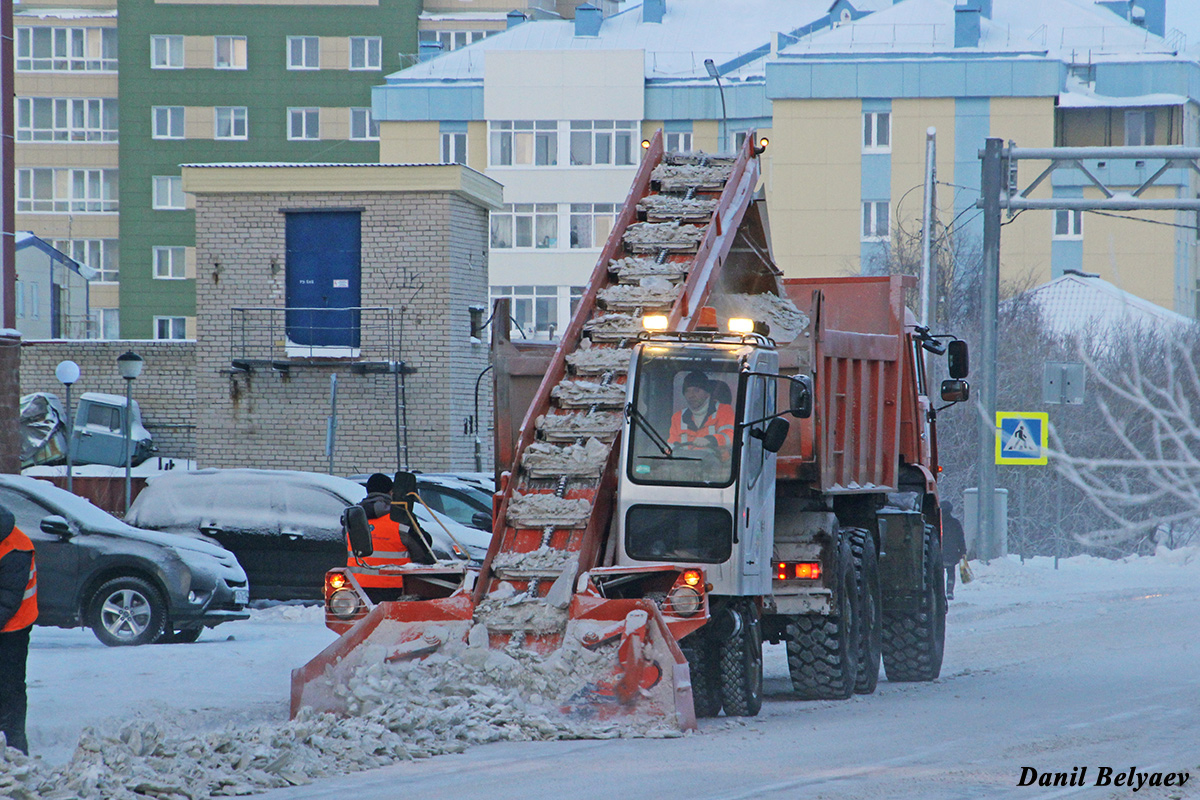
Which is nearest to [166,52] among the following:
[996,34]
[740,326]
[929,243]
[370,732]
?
[996,34]

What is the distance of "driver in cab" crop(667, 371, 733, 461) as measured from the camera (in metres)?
11.2

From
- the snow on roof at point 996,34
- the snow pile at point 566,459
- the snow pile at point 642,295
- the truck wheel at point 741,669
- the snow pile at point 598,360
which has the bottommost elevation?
the truck wheel at point 741,669

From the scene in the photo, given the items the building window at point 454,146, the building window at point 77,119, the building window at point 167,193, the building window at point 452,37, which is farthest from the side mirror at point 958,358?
the building window at point 77,119

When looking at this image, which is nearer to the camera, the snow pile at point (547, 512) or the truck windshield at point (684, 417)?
the snow pile at point (547, 512)

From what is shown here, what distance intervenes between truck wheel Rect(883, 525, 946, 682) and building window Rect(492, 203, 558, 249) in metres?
47.3

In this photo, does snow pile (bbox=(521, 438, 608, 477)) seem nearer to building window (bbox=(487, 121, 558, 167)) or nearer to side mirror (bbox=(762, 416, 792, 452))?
side mirror (bbox=(762, 416, 792, 452))

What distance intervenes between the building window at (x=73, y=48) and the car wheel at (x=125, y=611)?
62.5m

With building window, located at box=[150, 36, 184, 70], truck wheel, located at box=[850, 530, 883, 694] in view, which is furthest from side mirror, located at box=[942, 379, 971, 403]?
building window, located at box=[150, 36, 184, 70]

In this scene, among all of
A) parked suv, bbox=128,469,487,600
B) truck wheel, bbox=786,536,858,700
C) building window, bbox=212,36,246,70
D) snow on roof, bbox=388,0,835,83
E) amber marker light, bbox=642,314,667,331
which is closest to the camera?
amber marker light, bbox=642,314,667,331

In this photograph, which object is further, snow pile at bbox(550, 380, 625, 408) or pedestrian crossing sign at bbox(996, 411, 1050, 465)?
pedestrian crossing sign at bbox(996, 411, 1050, 465)

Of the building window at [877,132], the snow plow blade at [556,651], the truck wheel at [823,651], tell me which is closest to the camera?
the snow plow blade at [556,651]

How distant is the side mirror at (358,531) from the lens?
38.1 feet

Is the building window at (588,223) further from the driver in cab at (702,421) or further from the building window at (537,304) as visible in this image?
the driver in cab at (702,421)

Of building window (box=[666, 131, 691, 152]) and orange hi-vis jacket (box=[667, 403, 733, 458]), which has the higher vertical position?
building window (box=[666, 131, 691, 152])
